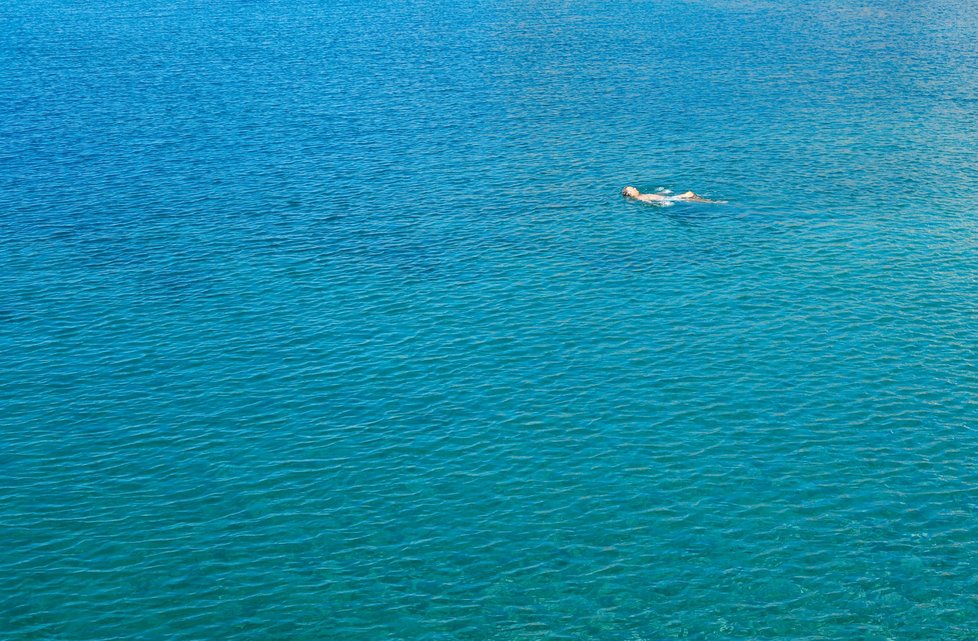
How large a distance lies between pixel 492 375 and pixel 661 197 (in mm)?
40742

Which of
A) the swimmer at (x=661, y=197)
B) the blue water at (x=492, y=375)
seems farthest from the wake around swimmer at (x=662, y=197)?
the blue water at (x=492, y=375)

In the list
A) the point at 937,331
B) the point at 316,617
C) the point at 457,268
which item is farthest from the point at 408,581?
the point at 937,331

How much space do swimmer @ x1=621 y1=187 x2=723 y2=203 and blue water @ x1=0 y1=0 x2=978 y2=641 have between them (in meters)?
2.15

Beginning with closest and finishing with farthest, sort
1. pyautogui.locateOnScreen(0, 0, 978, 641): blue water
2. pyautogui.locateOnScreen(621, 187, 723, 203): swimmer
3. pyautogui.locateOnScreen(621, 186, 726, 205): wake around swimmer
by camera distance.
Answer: pyautogui.locateOnScreen(0, 0, 978, 641): blue water → pyautogui.locateOnScreen(621, 186, 726, 205): wake around swimmer → pyautogui.locateOnScreen(621, 187, 723, 203): swimmer

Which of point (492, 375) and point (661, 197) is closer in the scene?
point (492, 375)

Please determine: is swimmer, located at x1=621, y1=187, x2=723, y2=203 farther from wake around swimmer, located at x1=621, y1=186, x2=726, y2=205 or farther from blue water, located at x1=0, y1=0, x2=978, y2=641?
blue water, located at x1=0, y1=0, x2=978, y2=641

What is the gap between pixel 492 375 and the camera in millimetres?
74250

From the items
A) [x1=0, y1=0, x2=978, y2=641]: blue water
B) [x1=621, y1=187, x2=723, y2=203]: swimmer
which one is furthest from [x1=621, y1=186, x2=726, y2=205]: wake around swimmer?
[x1=0, y1=0, x2=978, y2=641]: blue water

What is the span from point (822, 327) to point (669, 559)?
3229 cm

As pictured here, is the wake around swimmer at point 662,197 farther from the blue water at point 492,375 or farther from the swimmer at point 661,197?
the blue water at point 492,375

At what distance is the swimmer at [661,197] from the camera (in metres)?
105

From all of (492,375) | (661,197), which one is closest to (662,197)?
(661,197)

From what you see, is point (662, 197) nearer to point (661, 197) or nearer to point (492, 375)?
point (661, 197)

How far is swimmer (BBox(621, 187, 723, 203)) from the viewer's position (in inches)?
4149
